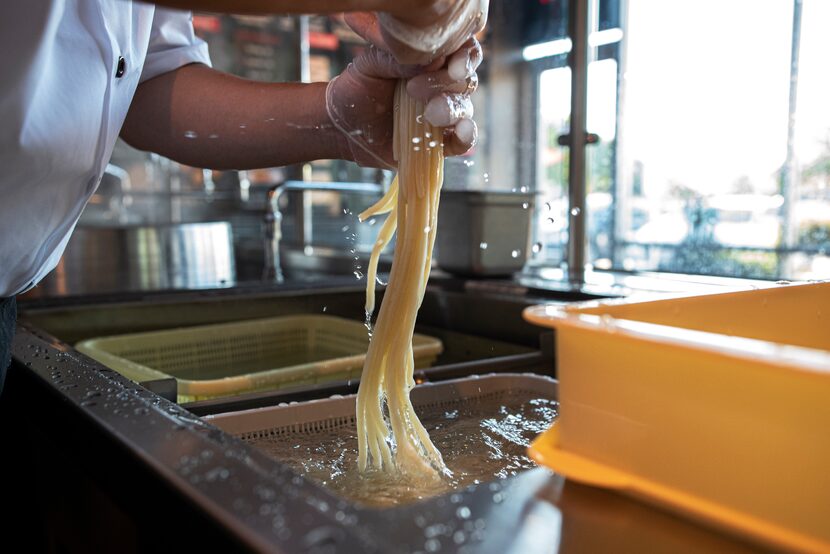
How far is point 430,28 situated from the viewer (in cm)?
67

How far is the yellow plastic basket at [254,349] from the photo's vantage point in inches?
58.5

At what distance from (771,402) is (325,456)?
0.62m

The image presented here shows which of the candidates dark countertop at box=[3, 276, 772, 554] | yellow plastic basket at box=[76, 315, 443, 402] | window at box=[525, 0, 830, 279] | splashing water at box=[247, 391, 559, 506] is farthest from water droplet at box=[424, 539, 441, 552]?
window at box=[525, 0, 830, 279]

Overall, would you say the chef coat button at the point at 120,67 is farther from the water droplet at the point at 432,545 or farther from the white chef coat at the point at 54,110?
the water droplet at the point at 432,545

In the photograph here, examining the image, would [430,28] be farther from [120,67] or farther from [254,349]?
[254,349]

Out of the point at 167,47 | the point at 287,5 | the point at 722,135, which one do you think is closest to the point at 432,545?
the point at 287,5

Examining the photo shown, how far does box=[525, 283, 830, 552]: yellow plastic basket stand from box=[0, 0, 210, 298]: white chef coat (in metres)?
0.67

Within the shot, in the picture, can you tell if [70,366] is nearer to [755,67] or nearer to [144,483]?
[144,483]

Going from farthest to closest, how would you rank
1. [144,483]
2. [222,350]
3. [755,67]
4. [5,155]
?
[755,67], [222,350], [5,155], [144,483]

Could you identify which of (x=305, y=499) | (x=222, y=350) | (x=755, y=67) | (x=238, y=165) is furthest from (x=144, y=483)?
(x=755, y=67)

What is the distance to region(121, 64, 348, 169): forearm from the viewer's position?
3.58 ft

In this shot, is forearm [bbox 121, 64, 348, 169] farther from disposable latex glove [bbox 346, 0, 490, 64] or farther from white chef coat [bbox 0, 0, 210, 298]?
disposable latex glove [bbox 346, 0, 490, 64]

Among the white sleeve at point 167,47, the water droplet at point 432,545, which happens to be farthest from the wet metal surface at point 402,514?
the white sleeve at point 167,47

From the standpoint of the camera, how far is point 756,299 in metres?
0.75
